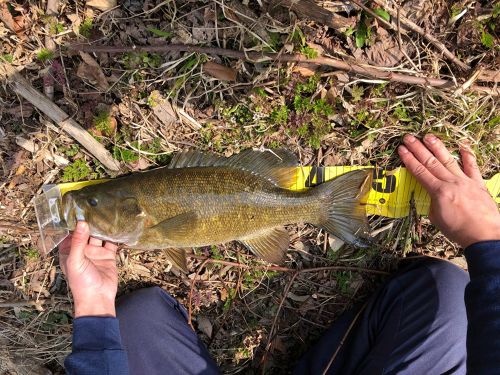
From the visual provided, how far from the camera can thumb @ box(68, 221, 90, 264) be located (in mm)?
3234

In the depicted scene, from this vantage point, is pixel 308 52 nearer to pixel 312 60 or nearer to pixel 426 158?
pixel 312 60

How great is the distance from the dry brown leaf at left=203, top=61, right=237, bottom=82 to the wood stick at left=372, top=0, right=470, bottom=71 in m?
1.34

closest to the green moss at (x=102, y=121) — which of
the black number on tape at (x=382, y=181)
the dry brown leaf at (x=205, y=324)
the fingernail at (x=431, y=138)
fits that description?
the dry brown leaf at (x=205, y=324)

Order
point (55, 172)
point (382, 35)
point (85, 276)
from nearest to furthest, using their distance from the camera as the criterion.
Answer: point (85, 276) < point (382, 35) < point (55, 172)

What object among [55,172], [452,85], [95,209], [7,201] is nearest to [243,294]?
[95,209]

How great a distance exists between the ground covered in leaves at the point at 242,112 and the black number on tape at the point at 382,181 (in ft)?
0.37

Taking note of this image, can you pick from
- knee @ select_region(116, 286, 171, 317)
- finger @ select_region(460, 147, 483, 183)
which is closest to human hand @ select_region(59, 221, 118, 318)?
knee @ select_region(116, 286, 171, 317)

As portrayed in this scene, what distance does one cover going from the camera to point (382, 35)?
11.6 ft

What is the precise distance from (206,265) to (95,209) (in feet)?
4.21

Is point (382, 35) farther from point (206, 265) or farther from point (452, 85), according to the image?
point (206, 265)

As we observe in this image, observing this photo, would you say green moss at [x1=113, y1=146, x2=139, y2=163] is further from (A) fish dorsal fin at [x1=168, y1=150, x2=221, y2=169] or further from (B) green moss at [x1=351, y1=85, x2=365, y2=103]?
(B) green moss at [x1=351, y1=85, x2=365, y2=103]

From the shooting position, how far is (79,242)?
325 centimetres

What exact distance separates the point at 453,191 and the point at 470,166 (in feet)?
1.09

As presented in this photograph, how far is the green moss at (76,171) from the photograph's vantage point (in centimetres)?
385
